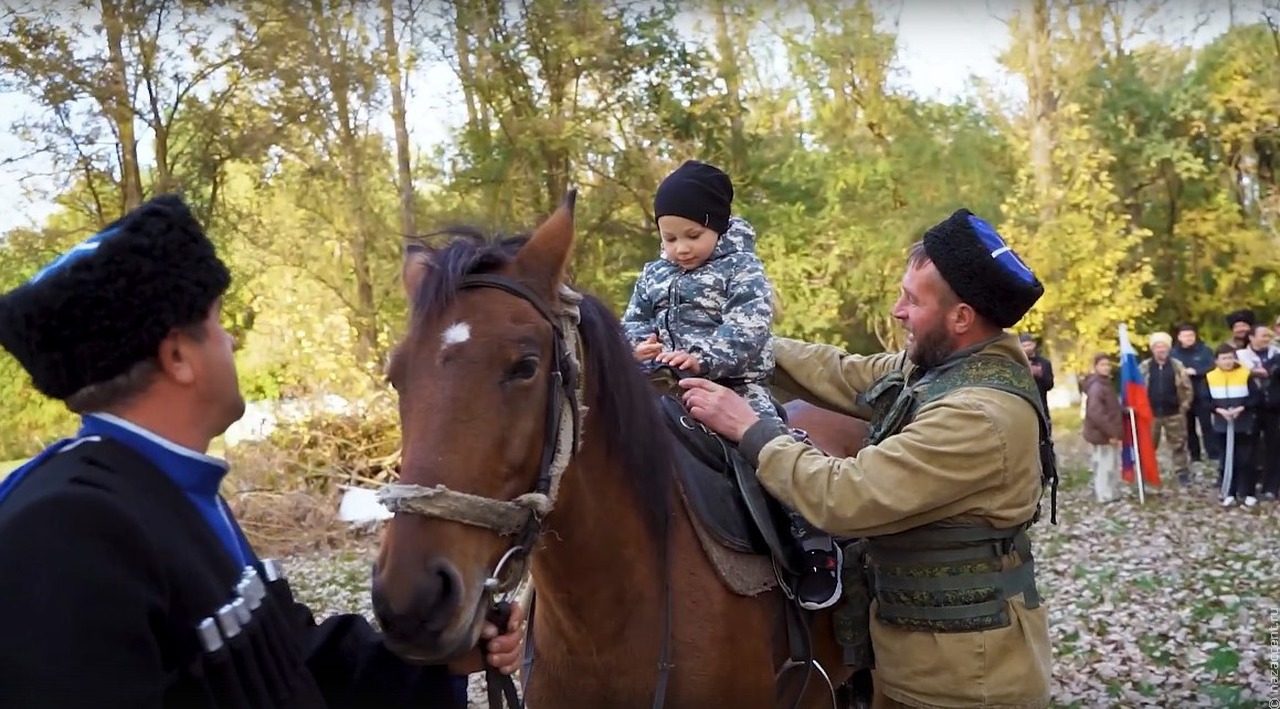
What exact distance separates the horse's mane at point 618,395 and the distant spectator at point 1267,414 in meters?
11.6

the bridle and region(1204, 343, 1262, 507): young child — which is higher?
the bridle

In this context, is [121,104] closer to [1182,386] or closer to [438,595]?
[438,595]

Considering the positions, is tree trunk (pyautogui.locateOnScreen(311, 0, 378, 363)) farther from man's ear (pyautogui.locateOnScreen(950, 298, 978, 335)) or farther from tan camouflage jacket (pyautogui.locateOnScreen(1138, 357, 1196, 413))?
man's ear (pyautogui.locateOnScreen(950, 298, 978, 335))

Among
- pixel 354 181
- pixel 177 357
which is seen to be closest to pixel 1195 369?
pixel 354 181

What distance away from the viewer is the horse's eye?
211cm

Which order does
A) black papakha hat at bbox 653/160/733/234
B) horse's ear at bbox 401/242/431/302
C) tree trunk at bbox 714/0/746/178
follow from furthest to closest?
tree trunk at bbox 714/0/746/178, black papakha hat at bbox 653/160/733/234, horse's ear at bbox 401/242/431/302

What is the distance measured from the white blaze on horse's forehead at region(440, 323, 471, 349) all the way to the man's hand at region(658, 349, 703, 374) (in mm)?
1080

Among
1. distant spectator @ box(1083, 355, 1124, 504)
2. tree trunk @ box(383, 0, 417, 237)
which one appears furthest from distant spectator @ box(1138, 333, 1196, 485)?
tree trunk @ box(383, 0, 417, 237)

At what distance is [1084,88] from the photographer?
20828mm

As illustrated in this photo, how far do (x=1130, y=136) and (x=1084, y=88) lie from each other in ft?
8.98

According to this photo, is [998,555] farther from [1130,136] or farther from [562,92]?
[1130,136]

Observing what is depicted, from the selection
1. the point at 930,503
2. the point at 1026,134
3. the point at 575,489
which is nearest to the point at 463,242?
the point at 575,489

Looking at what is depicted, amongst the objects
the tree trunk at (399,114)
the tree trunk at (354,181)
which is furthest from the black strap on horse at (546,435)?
the tree trunk at (399,114)

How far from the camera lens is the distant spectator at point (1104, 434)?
1203cm
